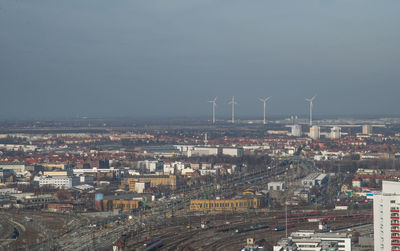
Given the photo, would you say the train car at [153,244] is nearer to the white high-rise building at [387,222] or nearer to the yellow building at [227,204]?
the white high-rise building at [387,222]

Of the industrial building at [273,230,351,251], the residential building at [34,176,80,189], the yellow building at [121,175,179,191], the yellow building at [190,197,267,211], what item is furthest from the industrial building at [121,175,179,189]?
the industrial building at [273,230,351,251]

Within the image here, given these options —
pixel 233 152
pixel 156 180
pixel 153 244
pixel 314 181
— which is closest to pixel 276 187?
pixel 314 181

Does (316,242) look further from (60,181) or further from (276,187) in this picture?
(60,181)

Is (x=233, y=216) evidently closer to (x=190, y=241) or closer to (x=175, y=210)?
(x=175, y=210)

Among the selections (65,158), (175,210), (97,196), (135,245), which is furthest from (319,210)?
(65,158)

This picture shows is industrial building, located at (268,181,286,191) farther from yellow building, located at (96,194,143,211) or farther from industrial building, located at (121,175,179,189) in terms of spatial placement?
yellow building, located at (96,194,143,211)

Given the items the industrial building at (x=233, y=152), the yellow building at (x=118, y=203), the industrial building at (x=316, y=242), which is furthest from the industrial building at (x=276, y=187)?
the industrial building at (x=233, y=152)
